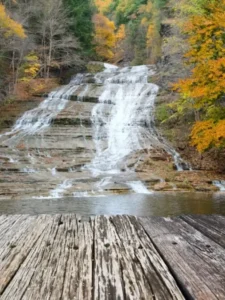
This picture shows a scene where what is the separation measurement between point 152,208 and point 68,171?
6312mm

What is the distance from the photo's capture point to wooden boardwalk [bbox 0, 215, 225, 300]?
129 cm

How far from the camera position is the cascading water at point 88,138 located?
42.4 feet

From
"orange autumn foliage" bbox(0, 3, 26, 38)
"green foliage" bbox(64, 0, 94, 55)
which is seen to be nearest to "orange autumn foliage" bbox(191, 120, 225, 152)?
"orange autumn foliage" bbox(0, 3, 26, 38)

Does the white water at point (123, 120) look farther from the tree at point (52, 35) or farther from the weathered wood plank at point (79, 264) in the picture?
the weathered wood plank at point (79, 264)

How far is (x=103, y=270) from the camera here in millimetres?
1484

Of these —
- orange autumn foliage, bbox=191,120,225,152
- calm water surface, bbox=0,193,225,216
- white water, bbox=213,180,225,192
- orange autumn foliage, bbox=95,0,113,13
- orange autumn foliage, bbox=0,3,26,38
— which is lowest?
calm water surface, bbox=0,193,225,216

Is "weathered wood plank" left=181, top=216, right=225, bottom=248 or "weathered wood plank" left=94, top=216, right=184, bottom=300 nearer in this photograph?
"weathered wood plank" left=94, top=216, right=184, bottom=300

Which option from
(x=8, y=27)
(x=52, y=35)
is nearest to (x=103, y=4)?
(x=52, y=35)

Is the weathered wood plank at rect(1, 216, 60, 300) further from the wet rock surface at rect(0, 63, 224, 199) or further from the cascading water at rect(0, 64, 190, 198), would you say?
the cascading water at rect(0, 64, 190, 198)

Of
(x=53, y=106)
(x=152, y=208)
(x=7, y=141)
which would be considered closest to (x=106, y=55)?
(x=53, y=106)

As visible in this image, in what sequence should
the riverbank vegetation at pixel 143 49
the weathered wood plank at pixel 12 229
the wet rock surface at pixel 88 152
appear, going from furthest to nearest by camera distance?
the riverbank vegetation at pixel 143 49
the wet rock surface at pixel 88 152
the weathered wood plank at pixel 12 229

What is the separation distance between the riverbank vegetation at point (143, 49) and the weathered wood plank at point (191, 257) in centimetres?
1097

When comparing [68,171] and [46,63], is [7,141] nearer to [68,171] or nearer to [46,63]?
[68,171]

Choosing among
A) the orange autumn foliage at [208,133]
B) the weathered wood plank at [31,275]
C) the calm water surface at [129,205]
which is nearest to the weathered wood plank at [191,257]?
the weathered wood plank at [31,275]
